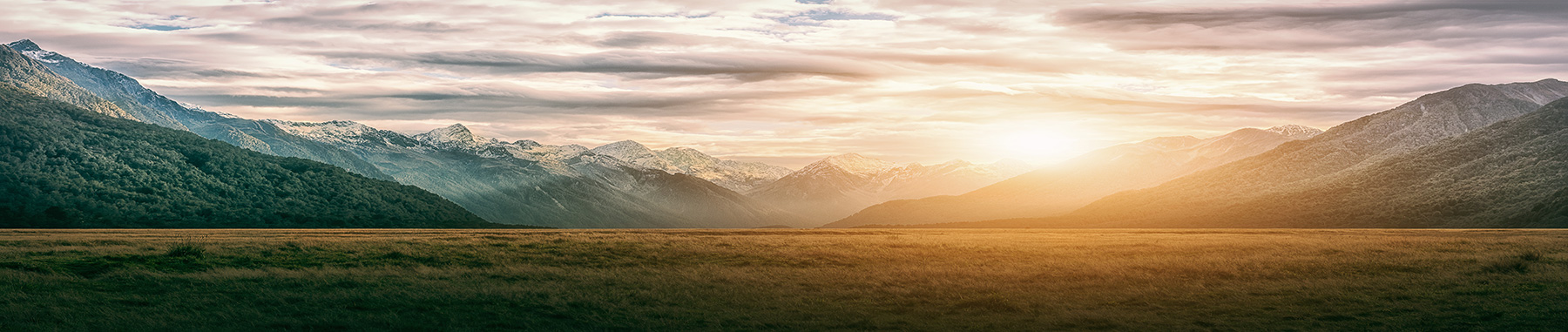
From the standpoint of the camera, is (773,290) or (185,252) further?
(185,252)

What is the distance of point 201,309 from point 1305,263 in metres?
51.8

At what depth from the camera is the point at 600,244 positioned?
245 feet

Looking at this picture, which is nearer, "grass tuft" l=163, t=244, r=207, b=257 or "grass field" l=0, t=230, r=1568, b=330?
"grass field" l=0, t=230, r=1568, b=330

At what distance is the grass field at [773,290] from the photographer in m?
32.2

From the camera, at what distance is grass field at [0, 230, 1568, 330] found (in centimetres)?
3219

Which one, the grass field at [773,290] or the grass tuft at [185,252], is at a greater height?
the grass field at [773,290]

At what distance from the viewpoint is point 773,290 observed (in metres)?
41.2

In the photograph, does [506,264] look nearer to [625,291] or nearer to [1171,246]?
[625,291]

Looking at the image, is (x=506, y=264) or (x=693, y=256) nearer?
(x=506, y=264)

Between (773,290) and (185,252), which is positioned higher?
(773,290)

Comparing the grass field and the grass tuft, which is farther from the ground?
the grass field

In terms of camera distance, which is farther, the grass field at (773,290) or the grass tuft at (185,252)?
the grass tuft at (185,252)

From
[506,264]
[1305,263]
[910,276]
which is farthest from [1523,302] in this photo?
[506,264]

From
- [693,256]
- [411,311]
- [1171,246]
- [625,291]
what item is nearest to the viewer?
[411,311]
